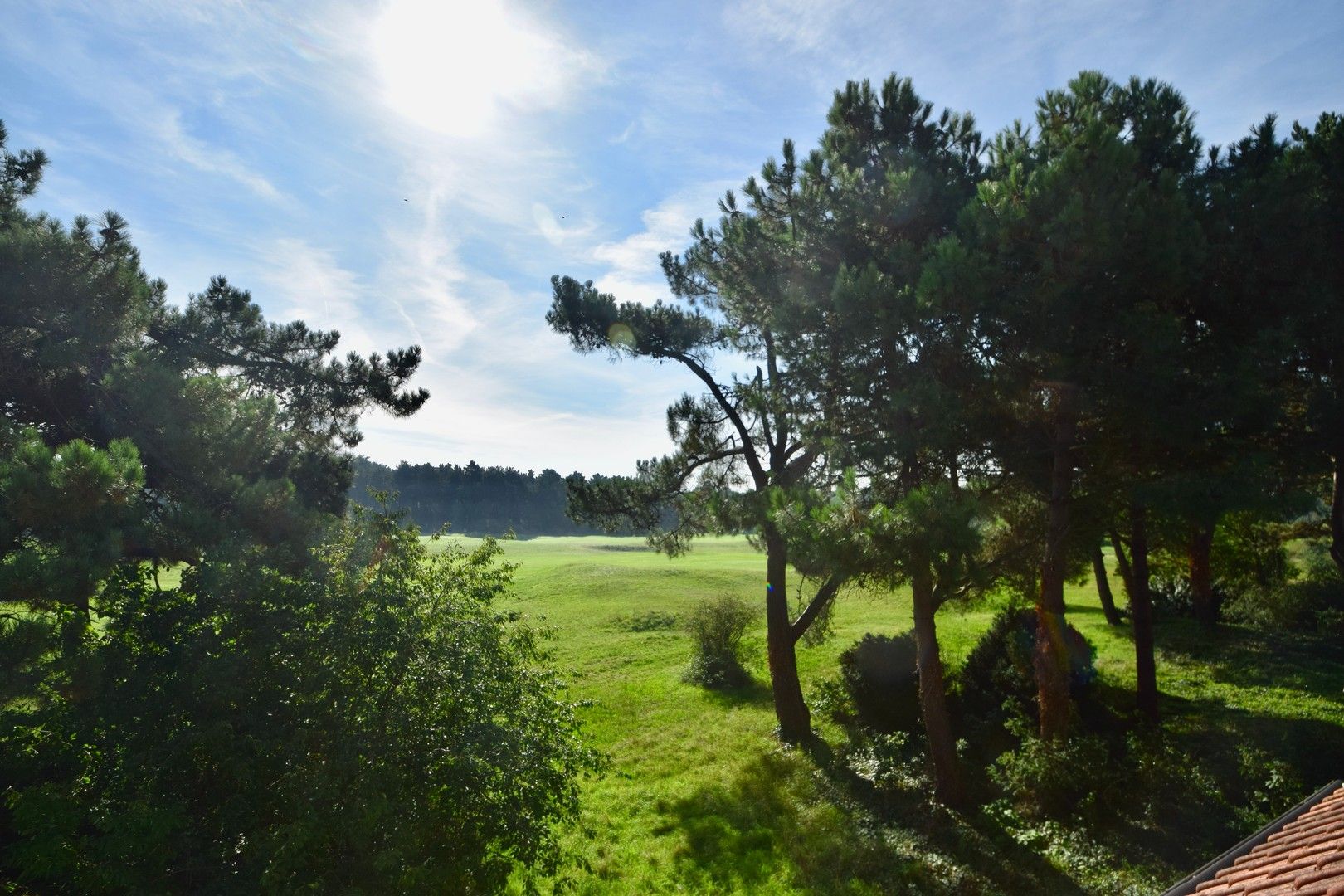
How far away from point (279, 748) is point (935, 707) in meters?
10.6

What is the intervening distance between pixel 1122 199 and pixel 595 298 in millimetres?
10386

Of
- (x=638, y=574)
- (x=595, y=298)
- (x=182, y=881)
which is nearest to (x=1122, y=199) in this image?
(x=595, y=298)

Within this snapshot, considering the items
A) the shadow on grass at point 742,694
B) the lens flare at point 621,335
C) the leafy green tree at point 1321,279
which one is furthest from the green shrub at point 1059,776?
the lens flare at point 621,335

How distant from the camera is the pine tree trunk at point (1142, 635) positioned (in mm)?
14914

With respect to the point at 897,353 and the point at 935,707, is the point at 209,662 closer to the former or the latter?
the point at 897,353

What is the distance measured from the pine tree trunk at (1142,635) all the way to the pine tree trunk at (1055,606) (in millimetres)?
4570

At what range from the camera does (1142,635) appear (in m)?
15.2

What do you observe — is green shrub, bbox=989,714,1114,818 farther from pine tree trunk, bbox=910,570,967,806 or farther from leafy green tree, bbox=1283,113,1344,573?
leafy green tree, bbox=1283,113,1344,573

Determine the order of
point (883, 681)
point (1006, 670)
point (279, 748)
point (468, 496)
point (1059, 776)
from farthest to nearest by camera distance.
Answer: point (468, 496) < point (883, 681) < point (1006, 670) < point (1059, 776) < point (279, 748)

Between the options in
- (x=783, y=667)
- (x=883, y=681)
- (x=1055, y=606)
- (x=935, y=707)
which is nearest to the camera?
(x=1055, y=606)

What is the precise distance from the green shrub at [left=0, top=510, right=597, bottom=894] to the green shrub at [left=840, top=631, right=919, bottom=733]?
37.9 feet

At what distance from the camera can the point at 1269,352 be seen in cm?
881

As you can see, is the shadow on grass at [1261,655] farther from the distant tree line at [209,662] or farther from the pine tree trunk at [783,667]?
the distant tree line at [209,662]

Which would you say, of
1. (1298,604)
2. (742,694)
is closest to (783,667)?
(742,694)
